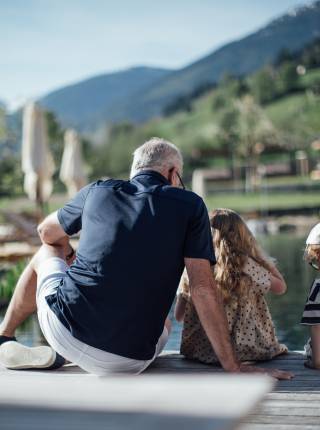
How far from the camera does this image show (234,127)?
2562 inches

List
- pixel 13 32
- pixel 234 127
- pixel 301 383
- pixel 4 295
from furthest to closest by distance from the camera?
1. pixel 13 32
2. pixel 234 127
3. pixel 4 295
4. pixel 301 383

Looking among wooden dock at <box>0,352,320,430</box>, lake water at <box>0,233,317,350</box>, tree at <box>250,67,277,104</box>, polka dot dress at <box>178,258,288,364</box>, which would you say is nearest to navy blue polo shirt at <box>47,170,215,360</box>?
polka dot dress at <box>178,258,288,364</box>

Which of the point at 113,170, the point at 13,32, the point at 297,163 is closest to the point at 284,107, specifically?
the point at 297,163

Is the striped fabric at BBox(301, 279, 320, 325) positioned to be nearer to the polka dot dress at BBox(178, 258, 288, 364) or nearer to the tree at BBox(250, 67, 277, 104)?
the polka dot dress at BBox(178, 258, 288, 364)

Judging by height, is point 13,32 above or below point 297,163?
above

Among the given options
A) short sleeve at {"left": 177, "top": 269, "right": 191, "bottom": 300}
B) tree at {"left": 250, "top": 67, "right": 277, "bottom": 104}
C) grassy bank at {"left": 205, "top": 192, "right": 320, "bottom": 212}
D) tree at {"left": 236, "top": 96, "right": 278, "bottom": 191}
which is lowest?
grassy bank at {"left": 205, "top": 192, "right": 320, "bottom": 212}

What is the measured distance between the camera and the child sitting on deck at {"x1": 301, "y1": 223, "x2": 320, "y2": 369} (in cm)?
307

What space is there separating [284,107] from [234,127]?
705 cm

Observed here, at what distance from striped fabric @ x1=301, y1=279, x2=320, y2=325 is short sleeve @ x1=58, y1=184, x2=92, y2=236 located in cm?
84

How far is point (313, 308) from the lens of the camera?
310 centimetres

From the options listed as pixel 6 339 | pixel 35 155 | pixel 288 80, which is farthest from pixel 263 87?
pixel 6 339

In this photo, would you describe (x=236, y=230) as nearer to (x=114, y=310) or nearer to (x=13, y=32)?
(x=114, y=310)

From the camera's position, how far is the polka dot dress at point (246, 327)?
331 centimetres

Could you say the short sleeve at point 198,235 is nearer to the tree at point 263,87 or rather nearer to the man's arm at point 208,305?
the man's arm at point 208,305
